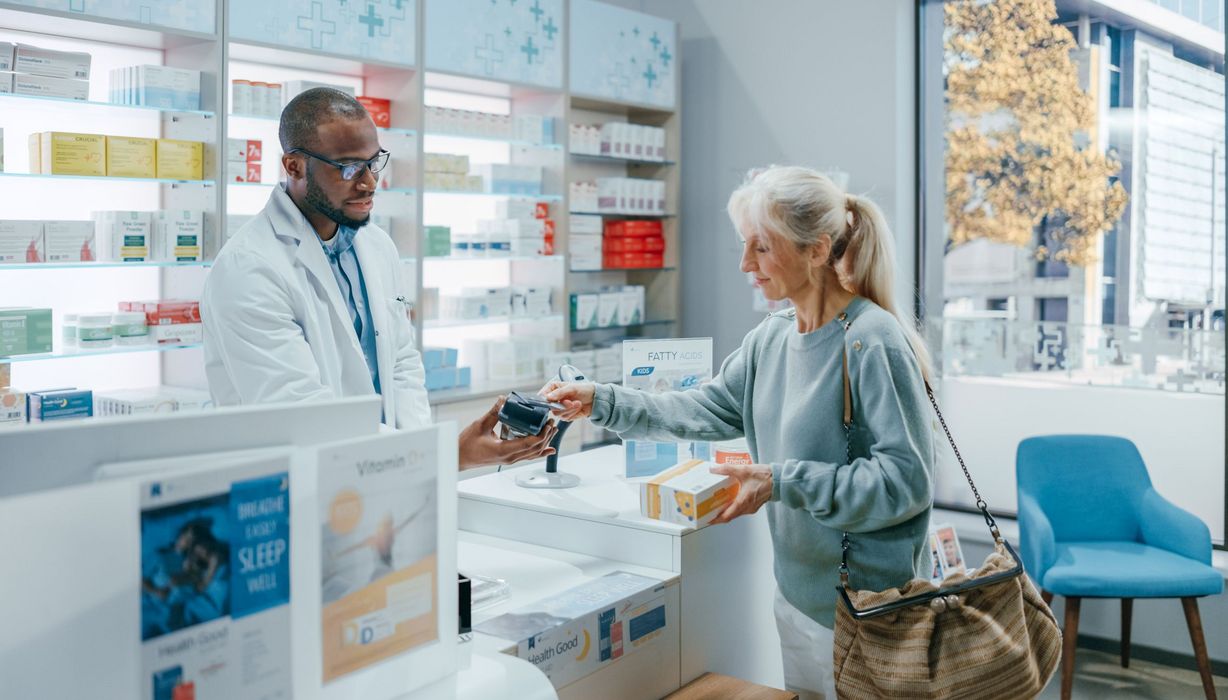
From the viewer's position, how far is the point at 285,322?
2.37 metres

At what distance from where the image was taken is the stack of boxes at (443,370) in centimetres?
476

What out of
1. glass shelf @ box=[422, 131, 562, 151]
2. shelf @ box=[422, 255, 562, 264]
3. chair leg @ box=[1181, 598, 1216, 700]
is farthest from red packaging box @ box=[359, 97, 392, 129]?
chair leg @ box=[1181, 598, 1216, 700]

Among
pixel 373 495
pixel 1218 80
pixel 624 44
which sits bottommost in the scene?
pixel 373 495

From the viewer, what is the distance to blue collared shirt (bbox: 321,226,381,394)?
2615mm

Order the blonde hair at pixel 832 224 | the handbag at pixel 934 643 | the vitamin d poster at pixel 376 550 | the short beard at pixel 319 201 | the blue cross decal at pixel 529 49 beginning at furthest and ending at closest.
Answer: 1. the blue cross decal at pixel 529 49
2. the short beard at pixel 319 201
3. the blonde hair at pixel 832 224
4. the handbag at pixel 934 643
5. the vitamin d poster at pixel 376 550

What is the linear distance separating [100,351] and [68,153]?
671 mm

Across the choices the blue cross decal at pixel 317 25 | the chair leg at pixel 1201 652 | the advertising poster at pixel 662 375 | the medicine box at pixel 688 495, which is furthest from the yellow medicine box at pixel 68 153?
the chair leg at pixel 1201 652

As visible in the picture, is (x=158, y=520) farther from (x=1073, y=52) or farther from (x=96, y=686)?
(x=1073, y=52)

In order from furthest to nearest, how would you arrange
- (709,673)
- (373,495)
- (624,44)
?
1. (624,44)
2. (709,673)
3. (373,495)

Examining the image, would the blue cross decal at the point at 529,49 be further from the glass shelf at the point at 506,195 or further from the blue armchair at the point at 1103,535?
the blue armchair at the point at 1103,535

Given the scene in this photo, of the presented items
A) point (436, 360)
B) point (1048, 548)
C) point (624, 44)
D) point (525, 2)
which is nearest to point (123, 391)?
point (436, 360)

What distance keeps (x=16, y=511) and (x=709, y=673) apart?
176 centimetres

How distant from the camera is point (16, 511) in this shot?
95 cm

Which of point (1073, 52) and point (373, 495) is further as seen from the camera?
point (1073, 52)
